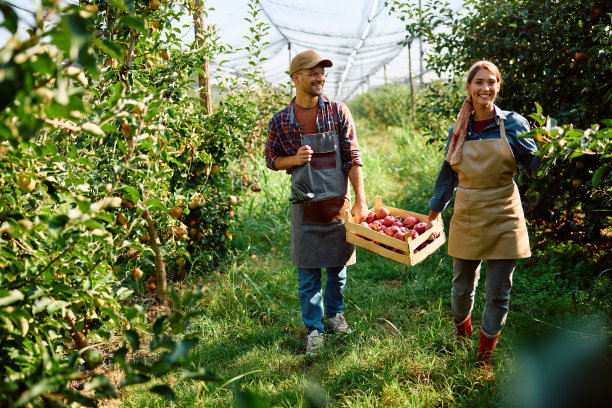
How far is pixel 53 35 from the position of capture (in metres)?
0.64

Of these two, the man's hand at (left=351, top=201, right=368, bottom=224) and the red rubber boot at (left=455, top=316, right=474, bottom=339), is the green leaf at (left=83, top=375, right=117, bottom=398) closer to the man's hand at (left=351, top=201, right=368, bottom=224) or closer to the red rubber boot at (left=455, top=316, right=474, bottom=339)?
the man's hand at (left=351, top=201, right=368, bottom=224)

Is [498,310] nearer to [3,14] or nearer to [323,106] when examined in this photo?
[323,106]

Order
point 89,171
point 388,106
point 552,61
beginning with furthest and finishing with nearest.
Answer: point 388,106, point 552,61, point 89,171

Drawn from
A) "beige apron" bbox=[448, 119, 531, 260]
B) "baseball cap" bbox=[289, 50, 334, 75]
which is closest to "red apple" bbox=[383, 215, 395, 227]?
"beige apron" bbox=[448, 119, 531, 260]

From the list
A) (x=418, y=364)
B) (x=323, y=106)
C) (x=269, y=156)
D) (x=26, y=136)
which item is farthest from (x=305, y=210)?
(x=26, y=136)

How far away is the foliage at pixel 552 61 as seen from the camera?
2990 millimetres

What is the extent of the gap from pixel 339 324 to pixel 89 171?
1.66 meters

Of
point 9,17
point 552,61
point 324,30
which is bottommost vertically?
point 552,61

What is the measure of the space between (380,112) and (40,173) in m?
11.4

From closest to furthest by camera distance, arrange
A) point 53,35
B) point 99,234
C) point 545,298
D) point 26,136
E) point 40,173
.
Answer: point 53,35
point 26,136
point 99,234
point 40,173
point 545,298

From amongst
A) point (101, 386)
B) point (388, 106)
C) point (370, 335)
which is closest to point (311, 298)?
point (370, 335)

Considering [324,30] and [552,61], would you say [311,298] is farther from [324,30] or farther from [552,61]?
[324,30]

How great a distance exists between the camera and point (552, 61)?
10.8ft

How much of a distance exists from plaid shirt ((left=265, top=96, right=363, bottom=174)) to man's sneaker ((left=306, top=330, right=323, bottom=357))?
3.19ft
